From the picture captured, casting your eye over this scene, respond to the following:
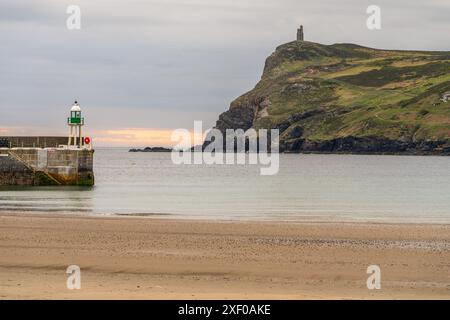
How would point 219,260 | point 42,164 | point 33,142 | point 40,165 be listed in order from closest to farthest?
point 219,260, point 40,165, point 42,164, point 33,142

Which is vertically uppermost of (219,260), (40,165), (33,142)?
(33,142)

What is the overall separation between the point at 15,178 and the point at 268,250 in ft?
155

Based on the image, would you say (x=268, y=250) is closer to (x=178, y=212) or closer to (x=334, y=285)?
(x=334, y=285)

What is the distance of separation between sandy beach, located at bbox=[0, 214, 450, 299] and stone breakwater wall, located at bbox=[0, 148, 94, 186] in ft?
106

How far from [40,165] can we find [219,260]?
4862 centimetres

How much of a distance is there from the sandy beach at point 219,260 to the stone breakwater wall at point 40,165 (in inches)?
1273

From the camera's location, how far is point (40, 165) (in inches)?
2940

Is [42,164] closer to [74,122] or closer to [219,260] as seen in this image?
[74,122]

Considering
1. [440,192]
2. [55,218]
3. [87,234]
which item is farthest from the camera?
[440,192]

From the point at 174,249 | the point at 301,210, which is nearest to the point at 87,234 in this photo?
the point at 174,249

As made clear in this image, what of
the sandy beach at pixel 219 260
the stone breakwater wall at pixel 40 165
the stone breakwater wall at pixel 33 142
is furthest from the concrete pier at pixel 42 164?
the sandy beach at pixel 219 260

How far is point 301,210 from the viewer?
55.2 m

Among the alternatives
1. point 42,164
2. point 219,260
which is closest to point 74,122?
point 42,164

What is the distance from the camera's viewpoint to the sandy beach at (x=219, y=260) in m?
23.0
